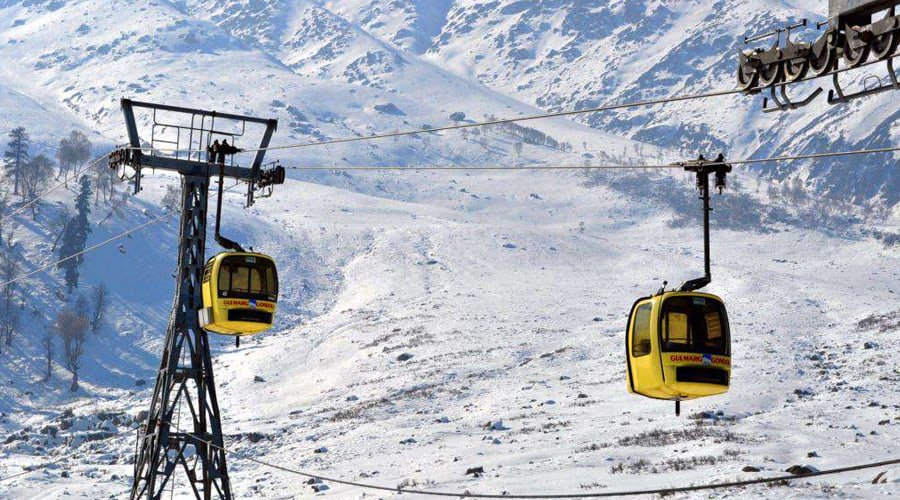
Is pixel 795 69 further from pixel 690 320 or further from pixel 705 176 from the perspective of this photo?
pixel 690 320

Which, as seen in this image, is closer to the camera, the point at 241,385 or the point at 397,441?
the point at 397,441

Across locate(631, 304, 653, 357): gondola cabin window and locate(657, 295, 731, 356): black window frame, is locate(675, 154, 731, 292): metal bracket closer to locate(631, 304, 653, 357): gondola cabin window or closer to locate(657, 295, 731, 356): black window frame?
locate(657, 295, 731, 356): black window frame

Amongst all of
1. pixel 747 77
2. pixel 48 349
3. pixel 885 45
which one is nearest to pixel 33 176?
pixel 48 349

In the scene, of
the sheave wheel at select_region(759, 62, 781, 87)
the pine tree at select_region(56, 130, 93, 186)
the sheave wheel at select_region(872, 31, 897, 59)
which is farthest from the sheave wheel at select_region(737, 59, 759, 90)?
the pine tree at select_region(56, 130, 93, 186)

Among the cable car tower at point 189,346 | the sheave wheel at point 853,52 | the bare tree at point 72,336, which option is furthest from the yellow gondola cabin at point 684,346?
the bare tree at point 72,336

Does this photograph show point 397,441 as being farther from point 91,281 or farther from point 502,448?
point 91,281

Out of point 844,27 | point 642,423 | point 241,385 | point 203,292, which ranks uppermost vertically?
point 844,27

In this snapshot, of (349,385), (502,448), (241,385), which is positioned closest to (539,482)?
(502,448)
